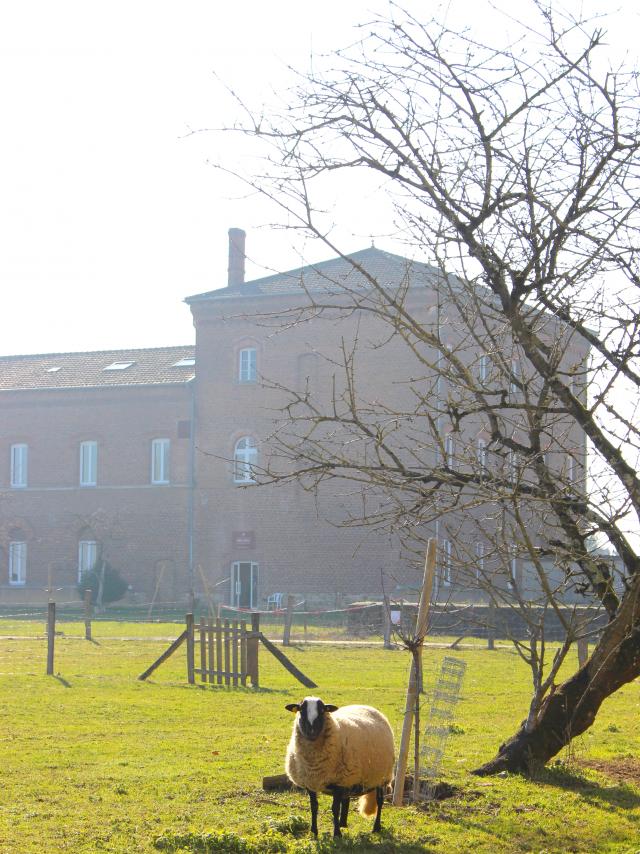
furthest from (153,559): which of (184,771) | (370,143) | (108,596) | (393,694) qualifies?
(370,143)

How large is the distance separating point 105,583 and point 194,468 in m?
6.22

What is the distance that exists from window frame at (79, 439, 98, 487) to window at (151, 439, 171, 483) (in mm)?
2898

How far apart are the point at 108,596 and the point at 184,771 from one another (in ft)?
123

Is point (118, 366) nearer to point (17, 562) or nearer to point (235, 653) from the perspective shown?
point (17, 562)

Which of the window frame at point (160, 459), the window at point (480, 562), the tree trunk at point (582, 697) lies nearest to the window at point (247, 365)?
the window frame at point (160, 459)

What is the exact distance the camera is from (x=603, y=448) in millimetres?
8969

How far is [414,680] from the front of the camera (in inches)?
359

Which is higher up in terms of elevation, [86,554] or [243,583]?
[86,554]

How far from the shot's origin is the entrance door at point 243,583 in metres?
47.1

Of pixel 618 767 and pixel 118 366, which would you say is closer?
pixel 618 767

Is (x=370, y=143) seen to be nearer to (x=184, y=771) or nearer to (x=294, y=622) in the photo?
(x=184, y=771)

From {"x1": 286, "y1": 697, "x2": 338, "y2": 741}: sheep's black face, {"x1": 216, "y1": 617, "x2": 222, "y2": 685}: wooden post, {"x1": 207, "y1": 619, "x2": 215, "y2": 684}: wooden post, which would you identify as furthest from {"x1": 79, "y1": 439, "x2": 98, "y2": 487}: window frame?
{"x1": 286, "y1": 697, "x2": 338, "y2": 741}: sheep's black face

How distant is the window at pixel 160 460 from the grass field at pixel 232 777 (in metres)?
29.7

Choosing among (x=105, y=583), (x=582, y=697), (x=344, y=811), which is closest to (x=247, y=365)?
(x=105, y=583)
